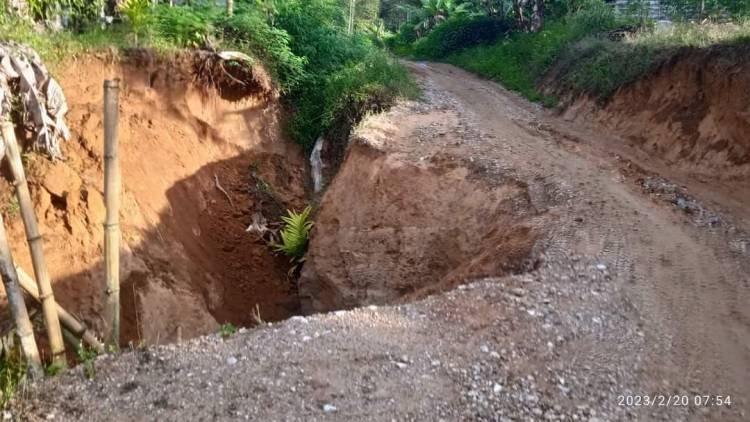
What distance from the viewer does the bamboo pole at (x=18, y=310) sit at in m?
3.74

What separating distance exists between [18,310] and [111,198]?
904 millimetres

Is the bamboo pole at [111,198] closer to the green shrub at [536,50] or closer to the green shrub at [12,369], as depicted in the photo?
the green shrub at [12,369]

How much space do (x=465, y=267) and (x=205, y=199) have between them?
457cm

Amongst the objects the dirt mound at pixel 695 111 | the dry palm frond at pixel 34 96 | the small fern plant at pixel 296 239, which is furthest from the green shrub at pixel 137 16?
the dirt mound at pixel 695 111

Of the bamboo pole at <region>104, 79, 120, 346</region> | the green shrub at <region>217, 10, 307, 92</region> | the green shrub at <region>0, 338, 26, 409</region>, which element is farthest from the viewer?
the green shrub at <region>217, 10, 307, 92</region>

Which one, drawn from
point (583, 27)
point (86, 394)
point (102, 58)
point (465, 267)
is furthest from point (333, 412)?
point (583, 27)

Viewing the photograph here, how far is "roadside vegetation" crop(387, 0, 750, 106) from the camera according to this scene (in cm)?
1015

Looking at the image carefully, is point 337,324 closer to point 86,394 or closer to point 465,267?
point 86,394

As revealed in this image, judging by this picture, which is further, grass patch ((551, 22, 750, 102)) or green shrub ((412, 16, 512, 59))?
green shrub ((412, 16, 512, 59))

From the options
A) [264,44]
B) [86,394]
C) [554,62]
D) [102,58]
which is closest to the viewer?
[86,394]

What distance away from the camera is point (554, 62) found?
557 inches

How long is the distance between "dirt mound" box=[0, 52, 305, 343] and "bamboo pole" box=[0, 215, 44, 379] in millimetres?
1738

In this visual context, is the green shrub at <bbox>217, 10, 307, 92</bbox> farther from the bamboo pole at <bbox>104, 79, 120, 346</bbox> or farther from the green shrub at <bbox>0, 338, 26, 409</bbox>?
the green shrub at <bbox>0, 338, 26, 409</bbox>

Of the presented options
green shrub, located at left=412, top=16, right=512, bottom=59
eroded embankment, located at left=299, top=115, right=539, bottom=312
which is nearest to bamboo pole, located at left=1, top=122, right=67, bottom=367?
eroded embankment, located at left=299, top=115, right=539, bottom=312
